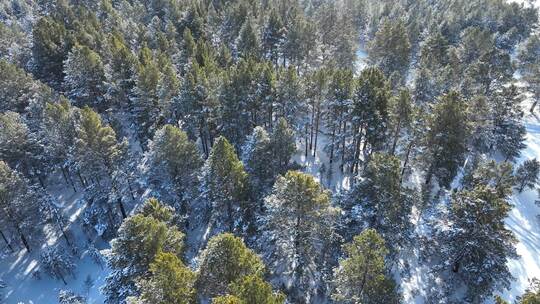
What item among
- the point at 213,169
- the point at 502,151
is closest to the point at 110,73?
the point at 213,169

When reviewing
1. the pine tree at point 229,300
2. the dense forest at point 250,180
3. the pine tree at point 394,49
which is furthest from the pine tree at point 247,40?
the pine tree at point 229,300

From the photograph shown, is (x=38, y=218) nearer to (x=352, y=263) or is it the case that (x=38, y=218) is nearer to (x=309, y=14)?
(x=352, y=263)

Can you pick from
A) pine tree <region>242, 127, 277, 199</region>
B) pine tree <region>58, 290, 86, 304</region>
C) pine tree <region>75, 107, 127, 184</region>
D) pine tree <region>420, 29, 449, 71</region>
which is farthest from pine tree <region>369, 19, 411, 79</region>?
pine tree <region>58, 290, 86, 304</region>

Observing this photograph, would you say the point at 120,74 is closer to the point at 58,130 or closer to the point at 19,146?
the point at 58,130

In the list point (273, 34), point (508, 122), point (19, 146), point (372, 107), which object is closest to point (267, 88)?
point (372, 107)

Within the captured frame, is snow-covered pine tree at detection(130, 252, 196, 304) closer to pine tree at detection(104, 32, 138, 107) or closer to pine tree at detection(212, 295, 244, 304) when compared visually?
pine tree at detection(212, 295, 244, 304)

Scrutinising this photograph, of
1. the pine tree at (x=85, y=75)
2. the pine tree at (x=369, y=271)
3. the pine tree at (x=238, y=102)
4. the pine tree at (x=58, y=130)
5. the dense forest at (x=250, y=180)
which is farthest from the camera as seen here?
the pine tree at (x=85, y=75)

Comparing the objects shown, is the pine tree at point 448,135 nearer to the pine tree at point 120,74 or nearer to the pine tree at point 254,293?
the pine tree at point 254,293
